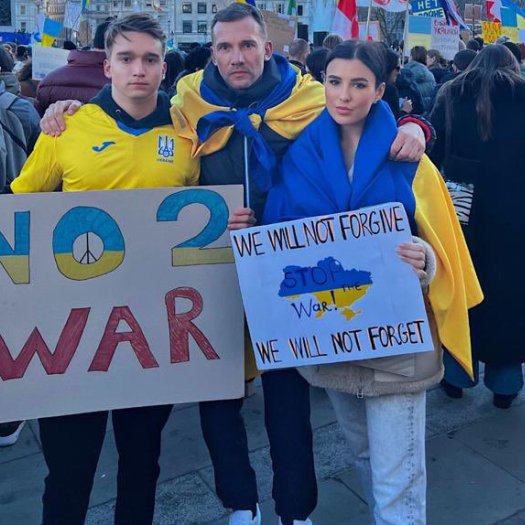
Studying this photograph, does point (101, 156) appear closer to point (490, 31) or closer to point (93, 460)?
point (93, 460)

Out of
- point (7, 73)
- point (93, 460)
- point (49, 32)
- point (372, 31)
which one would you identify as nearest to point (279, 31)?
point (372, 31)

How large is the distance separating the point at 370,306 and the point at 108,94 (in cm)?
116

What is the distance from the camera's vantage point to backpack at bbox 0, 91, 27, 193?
12.1 ft

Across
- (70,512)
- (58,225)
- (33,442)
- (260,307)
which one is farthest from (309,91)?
(33,442)

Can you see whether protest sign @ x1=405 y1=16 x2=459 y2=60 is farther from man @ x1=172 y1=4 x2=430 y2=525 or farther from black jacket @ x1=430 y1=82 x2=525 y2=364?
man @ x1=172 y1=4 x2=430 y2=525

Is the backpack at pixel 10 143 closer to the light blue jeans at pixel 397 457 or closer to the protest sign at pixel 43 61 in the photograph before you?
the light blue jeans at pixel 397 457

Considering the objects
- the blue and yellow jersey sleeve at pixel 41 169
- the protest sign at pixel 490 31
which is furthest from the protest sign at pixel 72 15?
the blue and yellow jersey sleeve at pixel 41 169

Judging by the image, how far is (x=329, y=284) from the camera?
231cm

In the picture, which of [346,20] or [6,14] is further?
[6,14]

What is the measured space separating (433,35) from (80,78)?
25.4ft

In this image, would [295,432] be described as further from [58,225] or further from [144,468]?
[58,225]

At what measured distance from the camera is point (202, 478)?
332 cm

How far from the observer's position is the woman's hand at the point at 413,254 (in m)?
2.22

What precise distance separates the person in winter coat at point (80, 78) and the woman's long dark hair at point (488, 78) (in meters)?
2.38
